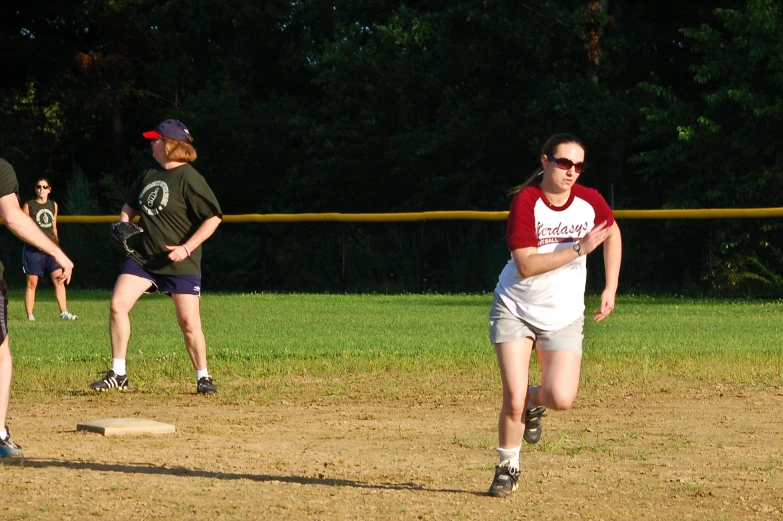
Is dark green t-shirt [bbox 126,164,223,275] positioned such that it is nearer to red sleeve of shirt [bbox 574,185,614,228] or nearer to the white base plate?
the white base plate

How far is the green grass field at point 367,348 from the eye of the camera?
1148 centimetres

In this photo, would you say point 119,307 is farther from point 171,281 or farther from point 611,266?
point 611,266

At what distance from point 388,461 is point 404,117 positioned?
94.6ft

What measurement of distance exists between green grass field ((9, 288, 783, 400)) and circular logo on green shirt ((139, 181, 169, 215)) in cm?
164

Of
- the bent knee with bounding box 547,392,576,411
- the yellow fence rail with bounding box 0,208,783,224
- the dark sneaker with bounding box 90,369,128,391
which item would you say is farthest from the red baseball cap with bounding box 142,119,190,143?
the yellow fence rail with bounding box 0,208,783,224

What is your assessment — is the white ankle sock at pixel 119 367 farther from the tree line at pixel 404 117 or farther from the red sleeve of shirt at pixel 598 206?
the tree line at pixel 404 117

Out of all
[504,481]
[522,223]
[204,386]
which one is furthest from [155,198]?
[504,481]

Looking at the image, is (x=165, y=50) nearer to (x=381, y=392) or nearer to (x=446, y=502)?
(x=381, y=392)

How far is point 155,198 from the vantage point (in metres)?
9.79

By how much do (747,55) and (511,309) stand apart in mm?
23403

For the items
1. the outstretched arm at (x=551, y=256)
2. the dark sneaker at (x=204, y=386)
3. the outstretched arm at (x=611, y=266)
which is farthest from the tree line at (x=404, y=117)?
the outstretched arm at (x=551, y=256)

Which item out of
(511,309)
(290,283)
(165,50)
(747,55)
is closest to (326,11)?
(165,50)

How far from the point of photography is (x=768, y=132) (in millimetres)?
28266

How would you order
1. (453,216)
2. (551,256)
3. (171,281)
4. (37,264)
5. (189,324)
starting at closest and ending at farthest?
(551,256)
(171,281)
(189,324)
(37,264)
(453,216)
